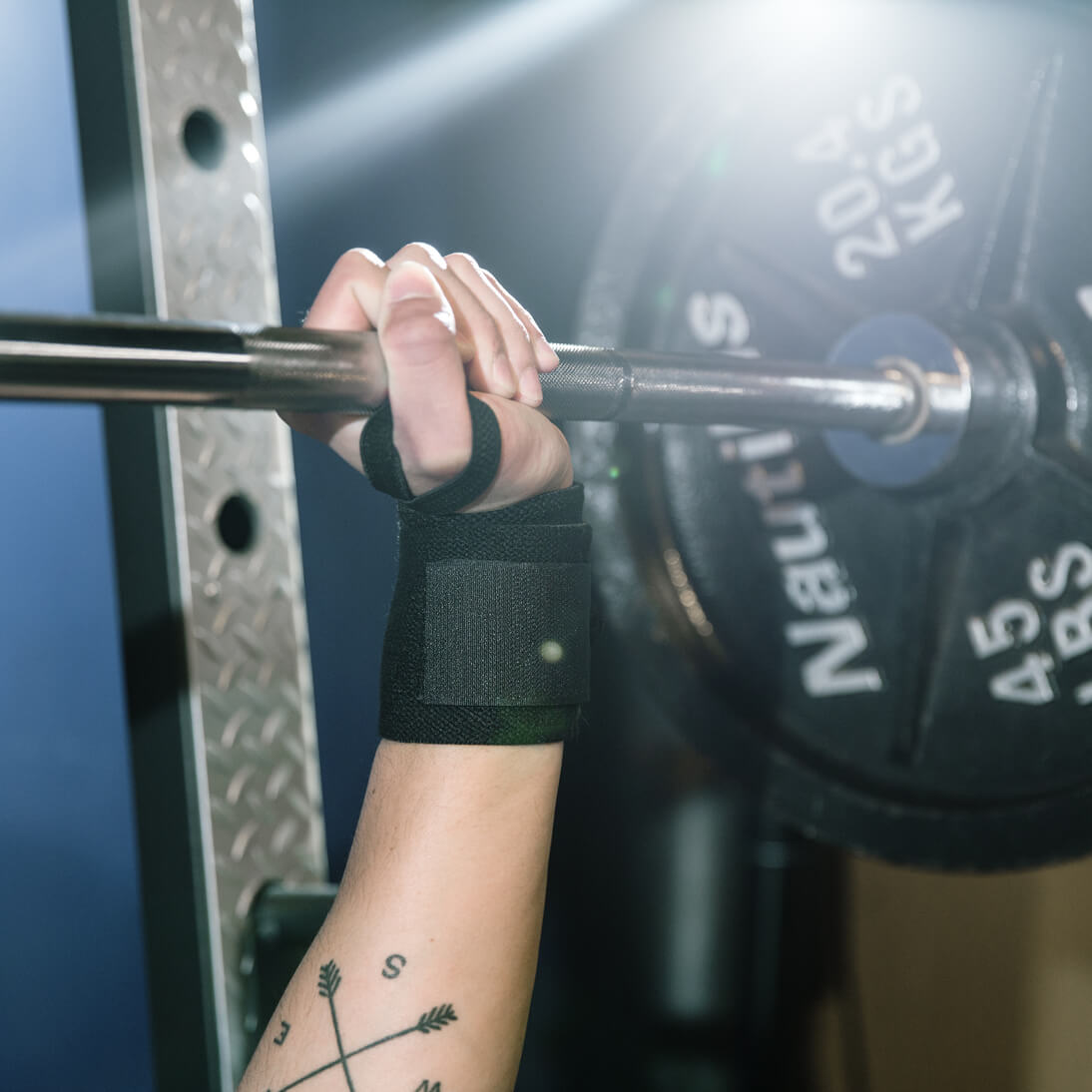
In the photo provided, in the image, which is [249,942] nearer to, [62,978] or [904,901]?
[62,978]

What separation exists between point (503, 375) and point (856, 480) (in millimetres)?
453

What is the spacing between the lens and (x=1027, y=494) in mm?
823

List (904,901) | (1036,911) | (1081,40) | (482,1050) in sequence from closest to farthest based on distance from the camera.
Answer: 1. (482,1050)
2. (1081,40)
3. (1036,911)
4. (904,901)

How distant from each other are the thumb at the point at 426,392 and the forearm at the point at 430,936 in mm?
162

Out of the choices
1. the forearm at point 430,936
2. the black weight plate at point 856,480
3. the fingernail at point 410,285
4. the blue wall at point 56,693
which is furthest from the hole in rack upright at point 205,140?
the forearm at point 430,936

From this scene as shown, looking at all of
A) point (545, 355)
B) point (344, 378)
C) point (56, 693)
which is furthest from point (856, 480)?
point (56, 693)

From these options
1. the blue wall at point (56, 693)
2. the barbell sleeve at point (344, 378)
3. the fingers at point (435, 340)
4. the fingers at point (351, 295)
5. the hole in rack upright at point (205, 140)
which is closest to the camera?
the barbell sleeve at point (344, 378)

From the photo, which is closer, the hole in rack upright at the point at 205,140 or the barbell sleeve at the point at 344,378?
the barbell sleeve at the point at 344,378

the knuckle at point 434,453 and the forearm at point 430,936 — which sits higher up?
the knuckle at point 434,453

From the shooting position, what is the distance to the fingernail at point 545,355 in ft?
1.89

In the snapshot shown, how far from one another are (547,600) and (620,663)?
2.05 feet

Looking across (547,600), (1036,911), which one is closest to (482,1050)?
(547,600)

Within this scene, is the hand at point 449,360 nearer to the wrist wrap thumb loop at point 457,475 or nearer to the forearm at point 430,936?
the wrist wrap thumb loop at point 457,475

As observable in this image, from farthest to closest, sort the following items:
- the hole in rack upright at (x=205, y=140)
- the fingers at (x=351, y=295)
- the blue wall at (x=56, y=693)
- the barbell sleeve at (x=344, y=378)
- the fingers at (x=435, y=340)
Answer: the hole in rack upright at (x=205, y=140) → the blue wall at (x=56, y=693) → the fingers at (x=351, y=295) → the fingers at (x=435, y=340) → the barbell sleeve at (x=344, y=378)
